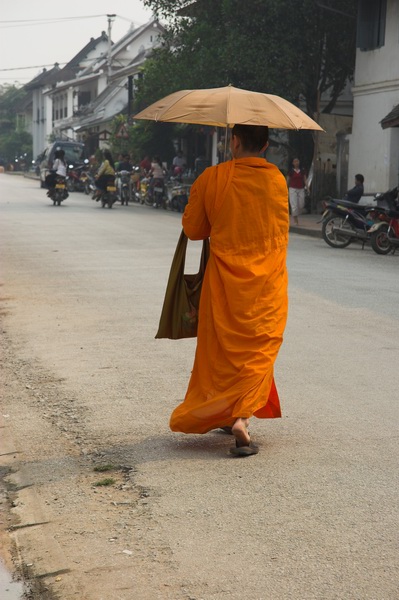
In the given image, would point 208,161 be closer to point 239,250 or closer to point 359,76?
point 359,76

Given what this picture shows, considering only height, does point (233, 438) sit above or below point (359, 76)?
below

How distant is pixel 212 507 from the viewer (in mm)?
4508

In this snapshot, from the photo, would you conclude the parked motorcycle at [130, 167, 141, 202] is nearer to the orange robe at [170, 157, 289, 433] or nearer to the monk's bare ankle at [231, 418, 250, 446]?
the orange robe at [170, 157, 289, 433]

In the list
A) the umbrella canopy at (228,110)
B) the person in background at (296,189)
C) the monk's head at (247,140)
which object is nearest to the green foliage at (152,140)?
the person in background at (296,189)

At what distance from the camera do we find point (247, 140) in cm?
546

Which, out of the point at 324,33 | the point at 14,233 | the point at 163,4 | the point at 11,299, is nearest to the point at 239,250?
the point at 11,299

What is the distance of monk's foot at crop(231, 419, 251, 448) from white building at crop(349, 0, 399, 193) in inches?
796

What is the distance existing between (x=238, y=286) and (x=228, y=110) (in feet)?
2.92

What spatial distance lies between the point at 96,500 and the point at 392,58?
22.5 m

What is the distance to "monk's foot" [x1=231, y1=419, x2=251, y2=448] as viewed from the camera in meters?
5.23

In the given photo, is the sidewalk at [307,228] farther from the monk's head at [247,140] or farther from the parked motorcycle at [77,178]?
the parked motorcycle at [77,178]

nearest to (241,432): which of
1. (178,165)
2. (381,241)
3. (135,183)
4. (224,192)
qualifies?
(224,192)

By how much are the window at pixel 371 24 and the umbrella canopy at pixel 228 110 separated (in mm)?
21138

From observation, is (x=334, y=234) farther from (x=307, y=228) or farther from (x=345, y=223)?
(x=307, y=228)
